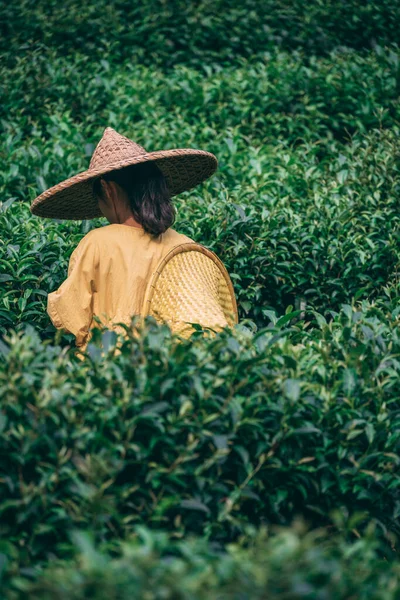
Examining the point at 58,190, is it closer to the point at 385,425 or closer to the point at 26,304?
the point at 26,304

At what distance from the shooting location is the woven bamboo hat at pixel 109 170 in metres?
3.65

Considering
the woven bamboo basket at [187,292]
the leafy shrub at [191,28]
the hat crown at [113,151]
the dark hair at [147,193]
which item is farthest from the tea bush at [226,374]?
the leafy shrub at [191,28]

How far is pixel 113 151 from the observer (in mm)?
3705

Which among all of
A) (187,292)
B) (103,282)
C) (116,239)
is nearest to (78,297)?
(103,282)

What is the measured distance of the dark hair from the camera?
143 inches

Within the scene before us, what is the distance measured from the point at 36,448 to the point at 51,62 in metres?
5.43

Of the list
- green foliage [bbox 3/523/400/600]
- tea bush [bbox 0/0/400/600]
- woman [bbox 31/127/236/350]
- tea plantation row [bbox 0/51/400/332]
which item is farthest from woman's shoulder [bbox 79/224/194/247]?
green foliage [bbox 3/523/400/600]

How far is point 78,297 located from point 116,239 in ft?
0.93

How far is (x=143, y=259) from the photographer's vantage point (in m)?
3.60

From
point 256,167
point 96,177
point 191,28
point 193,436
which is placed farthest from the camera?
point 191,28

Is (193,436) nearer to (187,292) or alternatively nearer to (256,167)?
(187,292)

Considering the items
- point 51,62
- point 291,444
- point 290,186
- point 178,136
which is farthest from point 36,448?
point 51,62

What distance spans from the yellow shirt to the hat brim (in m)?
0.25

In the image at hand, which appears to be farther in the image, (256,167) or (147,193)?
(256,167)
